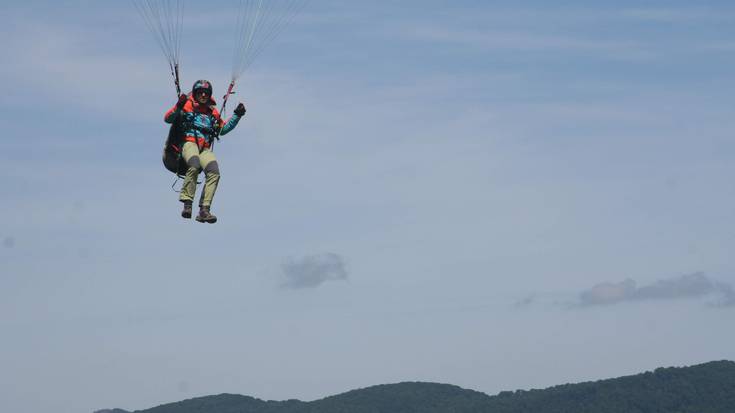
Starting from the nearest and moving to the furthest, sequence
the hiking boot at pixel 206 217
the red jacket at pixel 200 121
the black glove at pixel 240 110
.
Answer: the hiking boot at pixel 206 217 → the red jacket at pixel 200 121 → the black glove at pixel 240 110

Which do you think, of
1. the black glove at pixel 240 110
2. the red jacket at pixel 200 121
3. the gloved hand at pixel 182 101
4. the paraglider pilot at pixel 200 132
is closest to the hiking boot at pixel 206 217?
the paraglider pilot at pixel 200 132

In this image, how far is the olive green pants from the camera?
29.6m

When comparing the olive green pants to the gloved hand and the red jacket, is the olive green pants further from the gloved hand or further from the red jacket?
the gloved hand

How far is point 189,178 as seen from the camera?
29.8m

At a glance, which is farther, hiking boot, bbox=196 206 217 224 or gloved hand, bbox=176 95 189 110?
gloved hand, bbox=176 95 189 110

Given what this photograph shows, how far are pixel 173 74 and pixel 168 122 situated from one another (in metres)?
1.25

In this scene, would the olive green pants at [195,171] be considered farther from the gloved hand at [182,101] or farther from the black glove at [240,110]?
the black glove at [240,110]

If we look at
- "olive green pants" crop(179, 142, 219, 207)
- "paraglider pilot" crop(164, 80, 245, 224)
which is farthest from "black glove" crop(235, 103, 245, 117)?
"olive green pants" crop(179, 142, 219, 207)

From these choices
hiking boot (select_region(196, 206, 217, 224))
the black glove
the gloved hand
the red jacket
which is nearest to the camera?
hiking boot (select_region(196, 206, 217, 224))

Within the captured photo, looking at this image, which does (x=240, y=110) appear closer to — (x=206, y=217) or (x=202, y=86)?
(x=202, y=86)

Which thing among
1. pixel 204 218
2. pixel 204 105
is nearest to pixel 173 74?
Result: pixel 204 105

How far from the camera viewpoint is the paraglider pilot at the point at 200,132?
2958 centimetres

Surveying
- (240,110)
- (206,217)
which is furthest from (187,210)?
(240,110)

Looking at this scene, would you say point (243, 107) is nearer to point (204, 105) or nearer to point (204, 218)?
point (204, 105)
